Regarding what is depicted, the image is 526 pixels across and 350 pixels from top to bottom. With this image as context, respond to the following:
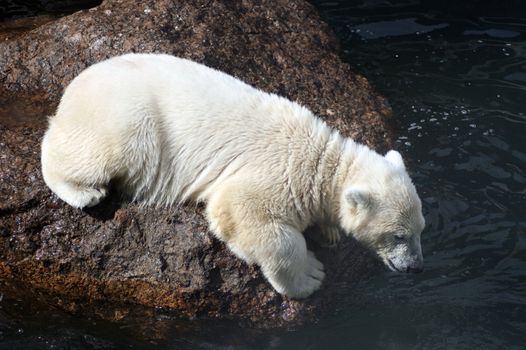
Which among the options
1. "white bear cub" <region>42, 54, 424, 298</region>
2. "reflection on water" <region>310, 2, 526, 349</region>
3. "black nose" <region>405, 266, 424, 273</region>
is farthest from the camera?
"reflection on water" <region>310, 2, 526, 349</region>

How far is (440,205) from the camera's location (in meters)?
6.75

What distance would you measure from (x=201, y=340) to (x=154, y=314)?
1.37 feet

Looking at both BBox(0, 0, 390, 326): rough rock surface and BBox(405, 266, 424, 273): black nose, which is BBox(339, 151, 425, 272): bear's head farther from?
BBox(0, 0, 390, 326): rough rock surface

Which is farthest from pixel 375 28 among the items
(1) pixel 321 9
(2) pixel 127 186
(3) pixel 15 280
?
(3) pixel 15 280

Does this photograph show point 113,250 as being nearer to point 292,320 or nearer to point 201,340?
point 201,340

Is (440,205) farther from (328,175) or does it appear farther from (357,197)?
(357,197)

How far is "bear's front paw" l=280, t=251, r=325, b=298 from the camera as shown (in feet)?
17.8

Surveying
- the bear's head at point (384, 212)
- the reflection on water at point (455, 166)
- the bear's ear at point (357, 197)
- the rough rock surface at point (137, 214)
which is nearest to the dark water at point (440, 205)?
the reflection on water at point (455, 166)

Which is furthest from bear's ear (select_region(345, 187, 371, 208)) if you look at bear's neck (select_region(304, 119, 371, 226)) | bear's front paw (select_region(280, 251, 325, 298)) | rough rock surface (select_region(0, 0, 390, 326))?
rough rock surface (select_region(0, 0, 390, 326))

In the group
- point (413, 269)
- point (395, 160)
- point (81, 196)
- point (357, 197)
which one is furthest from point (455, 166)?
point (81, 196)

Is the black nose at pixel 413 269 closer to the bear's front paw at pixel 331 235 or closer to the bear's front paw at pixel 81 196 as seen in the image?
the bear's front paw at pixel 331 235

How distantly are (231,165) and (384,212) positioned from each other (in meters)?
1.17

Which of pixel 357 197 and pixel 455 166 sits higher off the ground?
pixel 357 197

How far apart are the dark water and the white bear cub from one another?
19.9 inches
